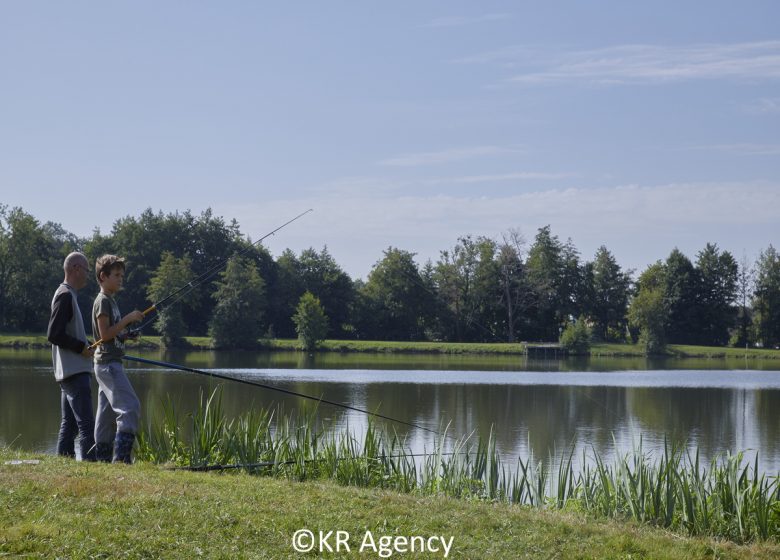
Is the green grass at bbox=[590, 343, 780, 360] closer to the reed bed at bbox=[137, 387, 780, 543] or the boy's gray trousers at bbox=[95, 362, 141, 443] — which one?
the reed bed at bbox=[137, 387, 780, 543]

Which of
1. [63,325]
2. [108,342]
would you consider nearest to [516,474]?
[108,342]

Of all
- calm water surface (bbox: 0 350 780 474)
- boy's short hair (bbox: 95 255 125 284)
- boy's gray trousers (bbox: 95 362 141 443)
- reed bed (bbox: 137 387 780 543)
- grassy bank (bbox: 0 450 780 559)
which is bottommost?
calm water surface (bbox: 0 350 780 474)

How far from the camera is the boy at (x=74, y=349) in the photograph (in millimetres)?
6934

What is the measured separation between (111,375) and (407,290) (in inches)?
2346

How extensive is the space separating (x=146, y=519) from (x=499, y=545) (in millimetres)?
1999

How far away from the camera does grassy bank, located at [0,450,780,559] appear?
183 inches

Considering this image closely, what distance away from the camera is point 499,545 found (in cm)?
512

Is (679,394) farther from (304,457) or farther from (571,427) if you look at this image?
(304,457)

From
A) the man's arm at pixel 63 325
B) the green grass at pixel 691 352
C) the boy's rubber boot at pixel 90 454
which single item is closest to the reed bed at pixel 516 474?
the boy's rubber boot at pixel 90 454

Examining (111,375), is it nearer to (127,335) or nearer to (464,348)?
(127,335)

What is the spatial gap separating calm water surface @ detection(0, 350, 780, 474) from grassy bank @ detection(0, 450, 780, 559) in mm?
3423

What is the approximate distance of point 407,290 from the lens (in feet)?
218

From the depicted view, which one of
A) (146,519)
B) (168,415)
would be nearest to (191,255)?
(168,415)

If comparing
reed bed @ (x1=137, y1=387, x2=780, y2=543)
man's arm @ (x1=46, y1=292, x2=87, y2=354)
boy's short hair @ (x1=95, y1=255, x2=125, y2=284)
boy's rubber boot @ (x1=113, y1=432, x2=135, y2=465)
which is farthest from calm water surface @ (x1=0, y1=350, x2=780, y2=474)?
boy's short hair @ (x1=95, y1=255, x2=125, y2=284)
